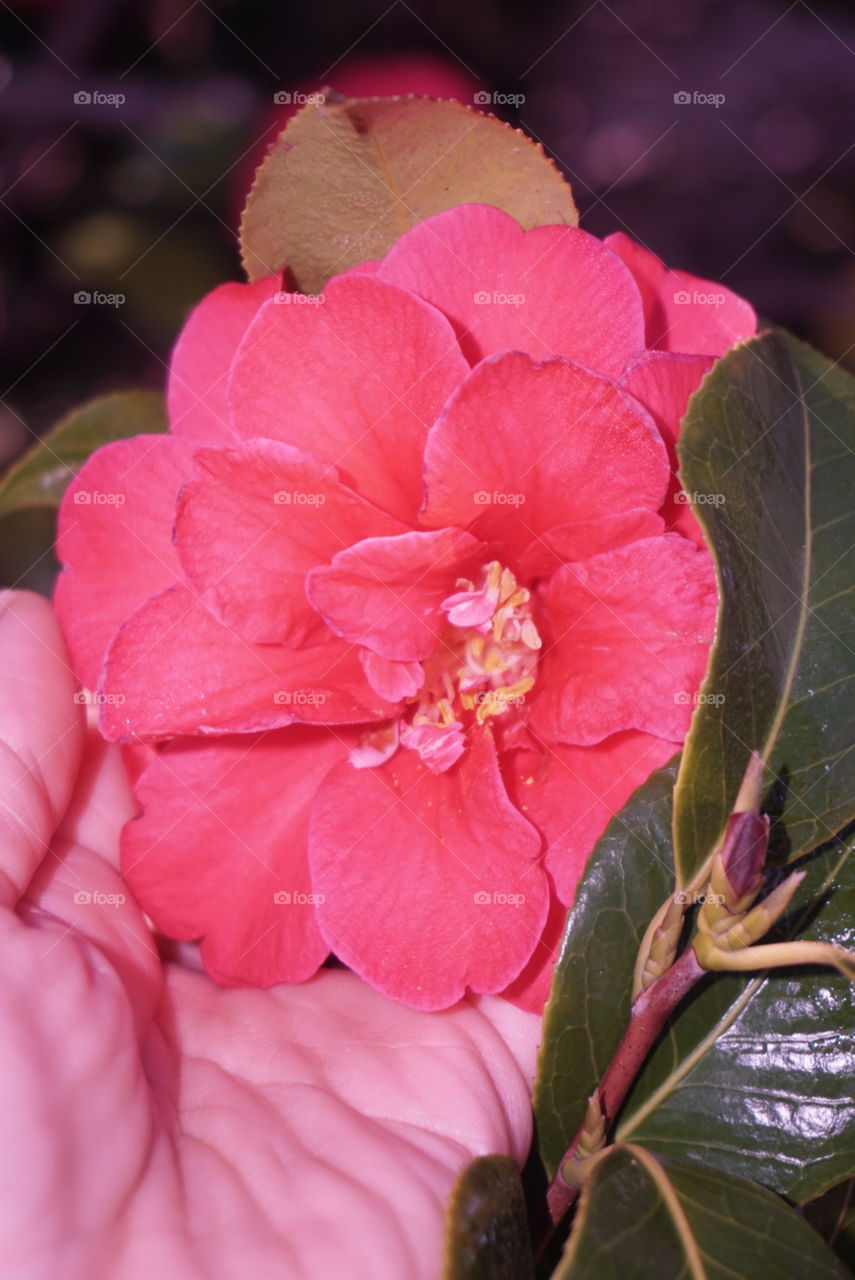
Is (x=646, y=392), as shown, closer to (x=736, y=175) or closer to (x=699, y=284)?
(x=699, y=284)

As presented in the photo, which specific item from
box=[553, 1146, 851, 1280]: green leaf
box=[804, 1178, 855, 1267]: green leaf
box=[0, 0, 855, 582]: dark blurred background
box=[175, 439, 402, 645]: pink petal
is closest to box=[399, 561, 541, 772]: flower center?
box=[175, 439, 402, 645]: pink petal

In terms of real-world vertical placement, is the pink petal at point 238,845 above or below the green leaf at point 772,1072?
above

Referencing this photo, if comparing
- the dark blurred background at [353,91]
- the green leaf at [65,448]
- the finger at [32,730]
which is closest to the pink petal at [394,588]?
the finger at [32,730]

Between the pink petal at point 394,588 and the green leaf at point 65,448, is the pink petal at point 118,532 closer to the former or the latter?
→ the pink petal at point 394,588

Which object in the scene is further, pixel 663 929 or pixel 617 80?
pixel 617 80

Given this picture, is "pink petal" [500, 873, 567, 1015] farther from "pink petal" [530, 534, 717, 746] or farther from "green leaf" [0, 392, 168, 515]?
"green leaf" [0, 392, 168, 515]

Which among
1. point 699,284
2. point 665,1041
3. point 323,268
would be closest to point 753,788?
point 665,1041
